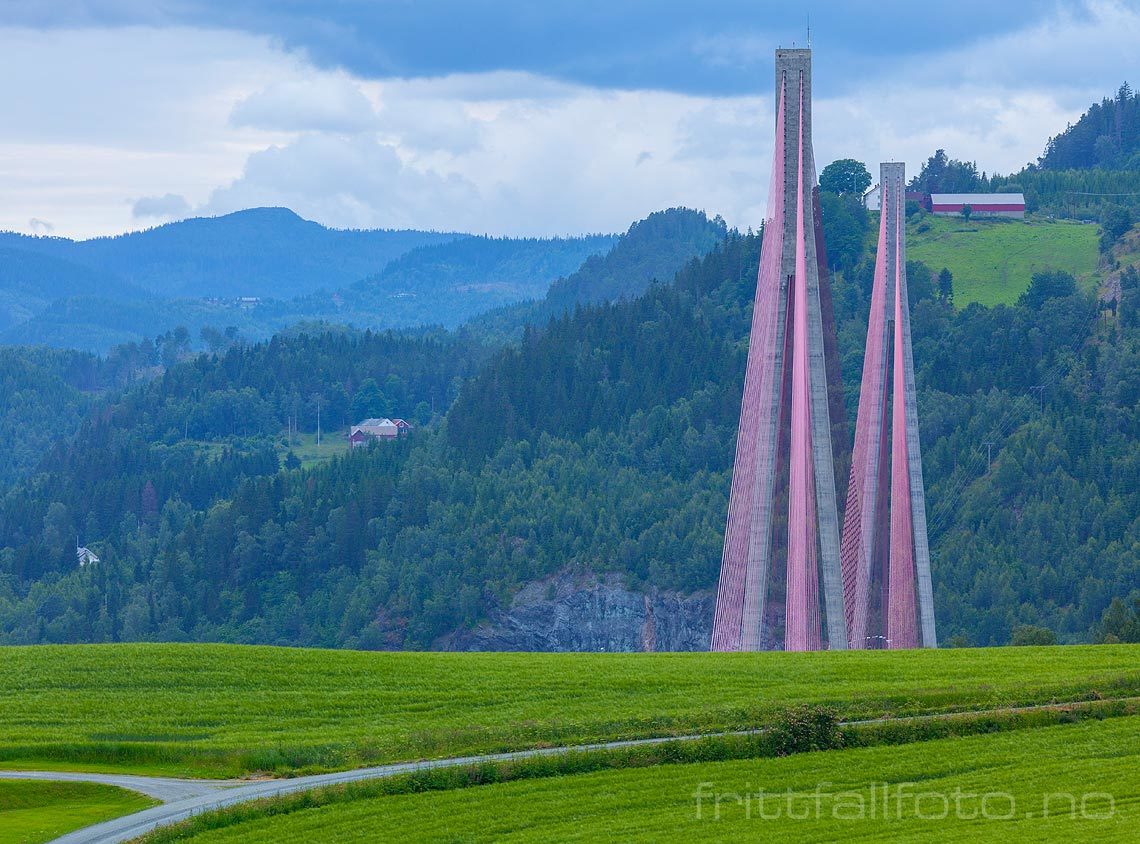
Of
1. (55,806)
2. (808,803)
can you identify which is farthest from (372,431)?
(808,803)

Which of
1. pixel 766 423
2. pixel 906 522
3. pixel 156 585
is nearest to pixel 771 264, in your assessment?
pixel 766 423

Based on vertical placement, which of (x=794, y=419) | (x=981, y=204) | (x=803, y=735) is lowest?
(x=803, y=735)

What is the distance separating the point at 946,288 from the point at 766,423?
79504mm

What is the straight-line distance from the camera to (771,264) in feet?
170

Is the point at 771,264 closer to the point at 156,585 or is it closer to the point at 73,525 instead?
the point at 156,585

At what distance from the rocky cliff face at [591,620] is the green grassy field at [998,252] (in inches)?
1270

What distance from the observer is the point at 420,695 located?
43656 mm

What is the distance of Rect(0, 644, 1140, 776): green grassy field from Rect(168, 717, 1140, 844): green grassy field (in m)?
3.09

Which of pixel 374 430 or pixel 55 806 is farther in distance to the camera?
pixel 374 430

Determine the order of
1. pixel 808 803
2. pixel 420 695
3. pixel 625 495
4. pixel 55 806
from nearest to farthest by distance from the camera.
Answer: pixel 808 803, pixel 55 806, pixel 420 695, pixel 625 495

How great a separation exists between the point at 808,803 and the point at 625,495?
91.6m

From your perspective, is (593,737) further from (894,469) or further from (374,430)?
(374,430)

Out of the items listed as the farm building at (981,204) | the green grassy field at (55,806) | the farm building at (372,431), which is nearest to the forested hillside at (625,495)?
the farm building at (981,204)

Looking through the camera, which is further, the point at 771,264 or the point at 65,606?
the point at 65,606
